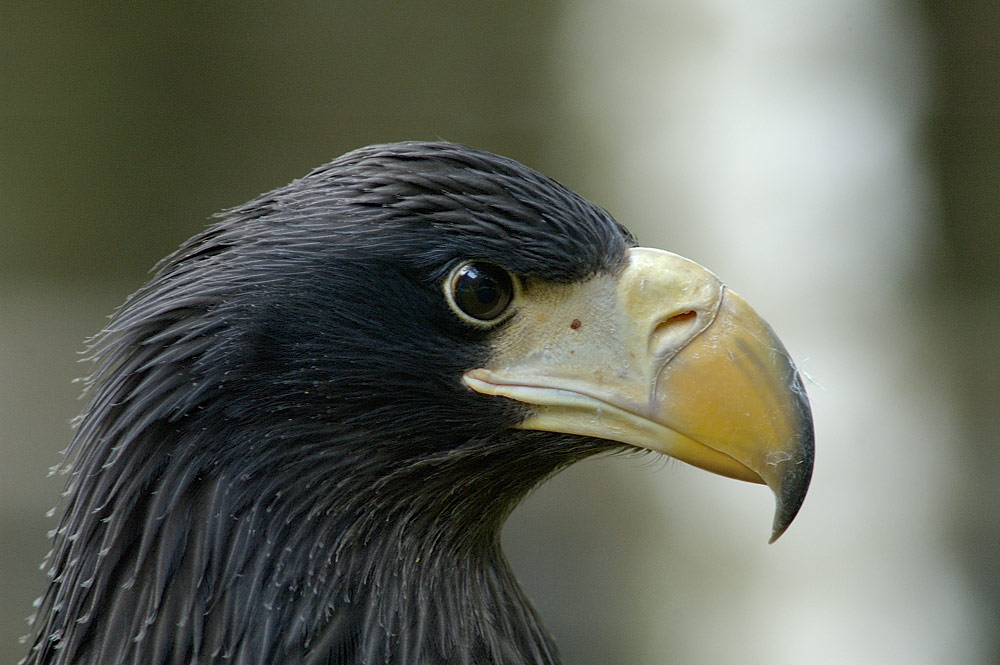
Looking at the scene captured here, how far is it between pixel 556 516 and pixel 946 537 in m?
1.79

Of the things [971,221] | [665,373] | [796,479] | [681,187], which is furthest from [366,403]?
[971,221]

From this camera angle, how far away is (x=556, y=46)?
5.02 meters

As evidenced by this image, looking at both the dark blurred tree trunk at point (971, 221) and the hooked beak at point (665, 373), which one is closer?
the hooked beak at point (665, 373)

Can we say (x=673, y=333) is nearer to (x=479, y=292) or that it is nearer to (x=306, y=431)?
(x=479, y=292)

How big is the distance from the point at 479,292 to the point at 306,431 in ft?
1.14

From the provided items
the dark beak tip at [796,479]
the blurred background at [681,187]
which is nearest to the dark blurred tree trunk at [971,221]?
the blurred background at [681,187]

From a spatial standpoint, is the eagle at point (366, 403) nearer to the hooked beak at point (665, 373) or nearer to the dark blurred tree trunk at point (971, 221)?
the hooked beak at point (665, 373)

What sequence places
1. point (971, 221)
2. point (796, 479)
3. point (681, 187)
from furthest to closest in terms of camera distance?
point (971, 221) < point (681, 187) < point (796, 479)

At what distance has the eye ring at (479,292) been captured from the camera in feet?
5.58

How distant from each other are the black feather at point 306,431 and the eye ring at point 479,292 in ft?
0.06

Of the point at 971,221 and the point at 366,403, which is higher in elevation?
the point at 971,221

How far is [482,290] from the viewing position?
1.71 metres

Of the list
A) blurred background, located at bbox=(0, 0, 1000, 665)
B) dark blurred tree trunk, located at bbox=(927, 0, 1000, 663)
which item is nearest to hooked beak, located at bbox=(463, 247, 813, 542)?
blurred background, located at bbox=(0, 0, 1000, 665)

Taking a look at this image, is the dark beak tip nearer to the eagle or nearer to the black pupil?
the eagle
